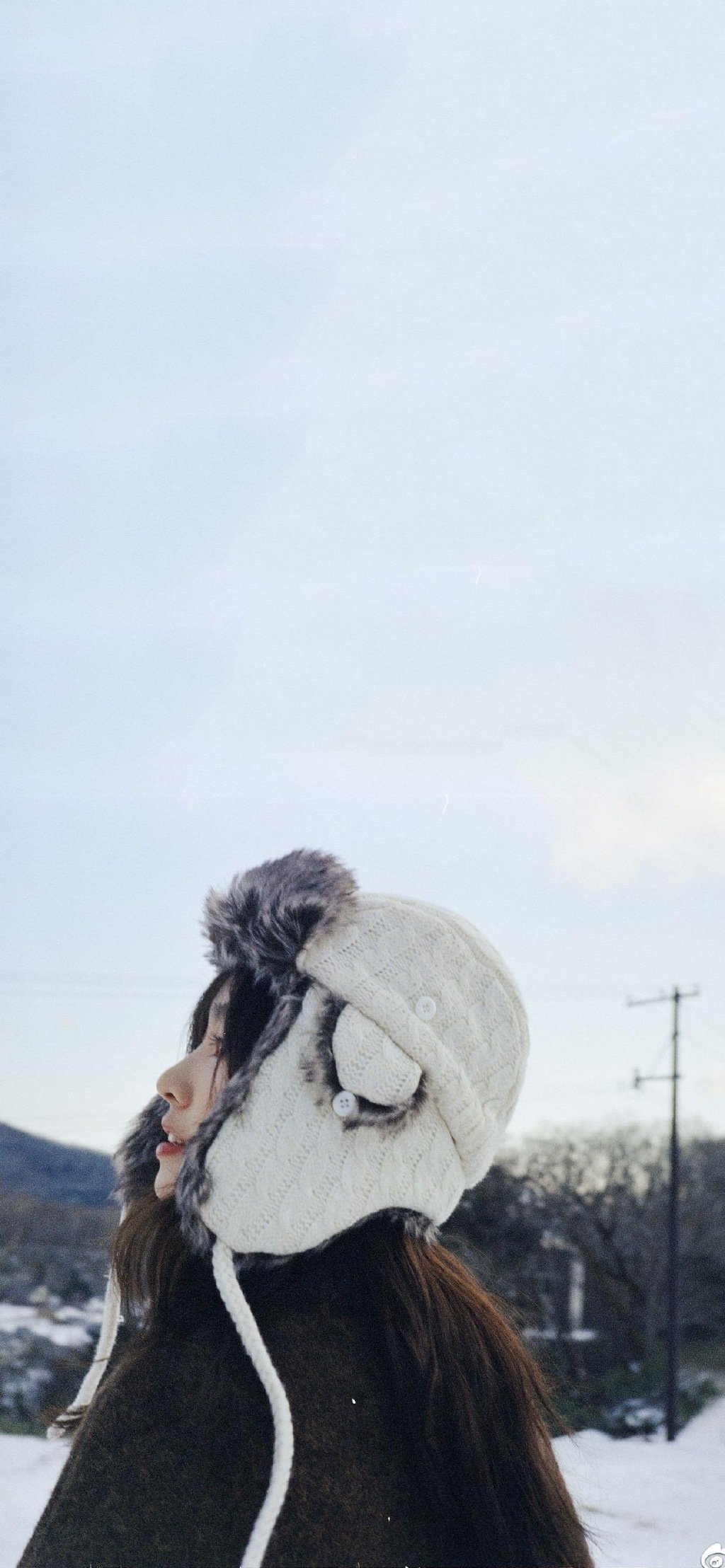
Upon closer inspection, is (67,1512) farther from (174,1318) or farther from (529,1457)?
(529,1457)

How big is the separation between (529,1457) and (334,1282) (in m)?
0.32

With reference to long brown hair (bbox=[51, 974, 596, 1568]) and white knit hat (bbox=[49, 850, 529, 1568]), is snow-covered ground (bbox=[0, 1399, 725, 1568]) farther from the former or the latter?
white knit hat (bbox=[49, 850, 529, 1568])

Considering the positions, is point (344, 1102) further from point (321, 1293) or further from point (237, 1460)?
point (237, 1460)

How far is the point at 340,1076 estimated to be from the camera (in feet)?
5.21

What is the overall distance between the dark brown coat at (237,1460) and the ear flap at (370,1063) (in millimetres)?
244

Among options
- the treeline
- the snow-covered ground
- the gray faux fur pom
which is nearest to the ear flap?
the gray faux fur pom

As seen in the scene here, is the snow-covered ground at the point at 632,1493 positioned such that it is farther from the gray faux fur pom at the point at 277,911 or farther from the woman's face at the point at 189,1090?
the gray faux fur pom at the point at 277,911

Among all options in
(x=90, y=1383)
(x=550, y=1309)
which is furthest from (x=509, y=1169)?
(x=90, y=1383)

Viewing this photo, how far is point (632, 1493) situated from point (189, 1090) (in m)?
9.62

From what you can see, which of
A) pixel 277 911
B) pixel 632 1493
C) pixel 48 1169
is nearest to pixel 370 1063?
pixel 277 911

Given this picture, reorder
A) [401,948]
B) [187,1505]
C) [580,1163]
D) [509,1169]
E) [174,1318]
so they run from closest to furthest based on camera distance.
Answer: [187,1505] → [174,1318] → [401,948] → [509,1169] → [580,1163]

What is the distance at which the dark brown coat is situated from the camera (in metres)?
1.37

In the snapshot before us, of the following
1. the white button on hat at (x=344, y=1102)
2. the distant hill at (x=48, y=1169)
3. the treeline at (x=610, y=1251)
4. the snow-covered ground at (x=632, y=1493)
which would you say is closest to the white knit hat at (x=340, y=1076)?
the white button on hat at (x=344, y=1102)

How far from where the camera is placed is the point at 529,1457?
5.27ft
